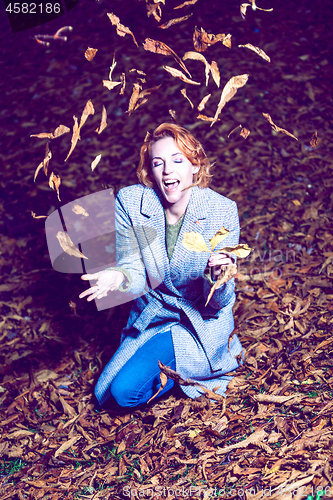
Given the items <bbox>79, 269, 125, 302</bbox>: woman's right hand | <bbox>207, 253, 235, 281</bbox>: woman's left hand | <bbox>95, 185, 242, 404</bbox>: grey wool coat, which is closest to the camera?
<bbox>207, 253, 235, 281</bbox>: woman's left hand

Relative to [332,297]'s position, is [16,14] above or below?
above

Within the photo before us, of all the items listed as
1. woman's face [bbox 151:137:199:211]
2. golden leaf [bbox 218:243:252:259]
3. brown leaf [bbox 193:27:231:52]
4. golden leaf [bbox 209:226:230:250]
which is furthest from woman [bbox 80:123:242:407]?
brown leaf [bbox 193:27:231:52]

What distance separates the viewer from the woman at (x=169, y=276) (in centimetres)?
202

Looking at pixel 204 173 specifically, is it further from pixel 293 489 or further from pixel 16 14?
pixel 16 14

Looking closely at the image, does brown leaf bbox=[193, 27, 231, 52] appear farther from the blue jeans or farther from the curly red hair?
the blue jeans

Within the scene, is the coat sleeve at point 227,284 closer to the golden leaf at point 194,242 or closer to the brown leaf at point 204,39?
the golden leaf at point 194,242

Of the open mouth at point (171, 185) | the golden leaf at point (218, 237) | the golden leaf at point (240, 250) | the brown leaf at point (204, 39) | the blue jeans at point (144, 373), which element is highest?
the brown leaf at point (204, 39)

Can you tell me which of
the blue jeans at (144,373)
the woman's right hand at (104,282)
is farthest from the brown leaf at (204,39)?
the blue jeans at (144,373)

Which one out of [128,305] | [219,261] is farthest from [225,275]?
[128,305]

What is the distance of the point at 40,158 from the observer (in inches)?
188

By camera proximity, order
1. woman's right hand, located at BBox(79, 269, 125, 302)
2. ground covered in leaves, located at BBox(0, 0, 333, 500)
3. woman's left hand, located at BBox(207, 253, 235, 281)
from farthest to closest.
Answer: ground covered in leaves, located at BBox(0, 0, 333, 500)
woman's right hand, located at BBox(79, 269, 125, 302)
woman's left hand, located at BBox(207, 253, 235, 281)

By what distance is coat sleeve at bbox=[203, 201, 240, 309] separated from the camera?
1.96 meters

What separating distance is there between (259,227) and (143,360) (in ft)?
6.17

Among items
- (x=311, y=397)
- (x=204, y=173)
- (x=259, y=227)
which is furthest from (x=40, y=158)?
(x=311, y=397)
